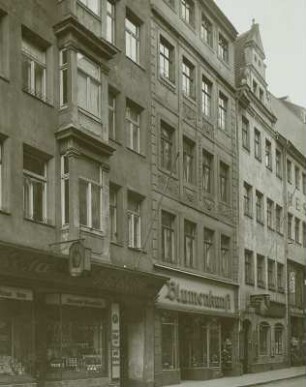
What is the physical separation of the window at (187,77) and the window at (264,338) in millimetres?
11691

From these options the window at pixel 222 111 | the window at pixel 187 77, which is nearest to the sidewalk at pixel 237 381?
the window at pixel 222 111

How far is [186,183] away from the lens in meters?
26.3

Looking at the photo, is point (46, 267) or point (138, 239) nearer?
point (46, 267)

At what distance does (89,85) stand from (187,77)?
345 inches

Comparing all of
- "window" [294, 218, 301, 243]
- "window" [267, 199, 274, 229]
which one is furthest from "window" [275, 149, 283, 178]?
"window" [294, 218, 301, 243]

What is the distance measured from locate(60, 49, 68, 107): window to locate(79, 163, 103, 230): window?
1.85 metres

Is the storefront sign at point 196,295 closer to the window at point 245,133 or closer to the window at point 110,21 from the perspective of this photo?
the window at point 245,133

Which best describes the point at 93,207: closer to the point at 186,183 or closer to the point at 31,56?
the point at 31,56

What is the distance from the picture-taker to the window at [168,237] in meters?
24.4

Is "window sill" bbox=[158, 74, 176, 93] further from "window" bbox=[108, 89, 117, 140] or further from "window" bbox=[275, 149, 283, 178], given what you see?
"window" bbox=[275, 149, 283, 178]

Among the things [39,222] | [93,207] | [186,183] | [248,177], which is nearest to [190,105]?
[186,183]

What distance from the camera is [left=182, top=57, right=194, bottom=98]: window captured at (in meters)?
27.1

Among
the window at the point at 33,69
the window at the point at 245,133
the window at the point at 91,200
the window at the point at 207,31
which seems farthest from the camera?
the window at the point at 245,133

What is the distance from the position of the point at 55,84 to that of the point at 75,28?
1465 mm
